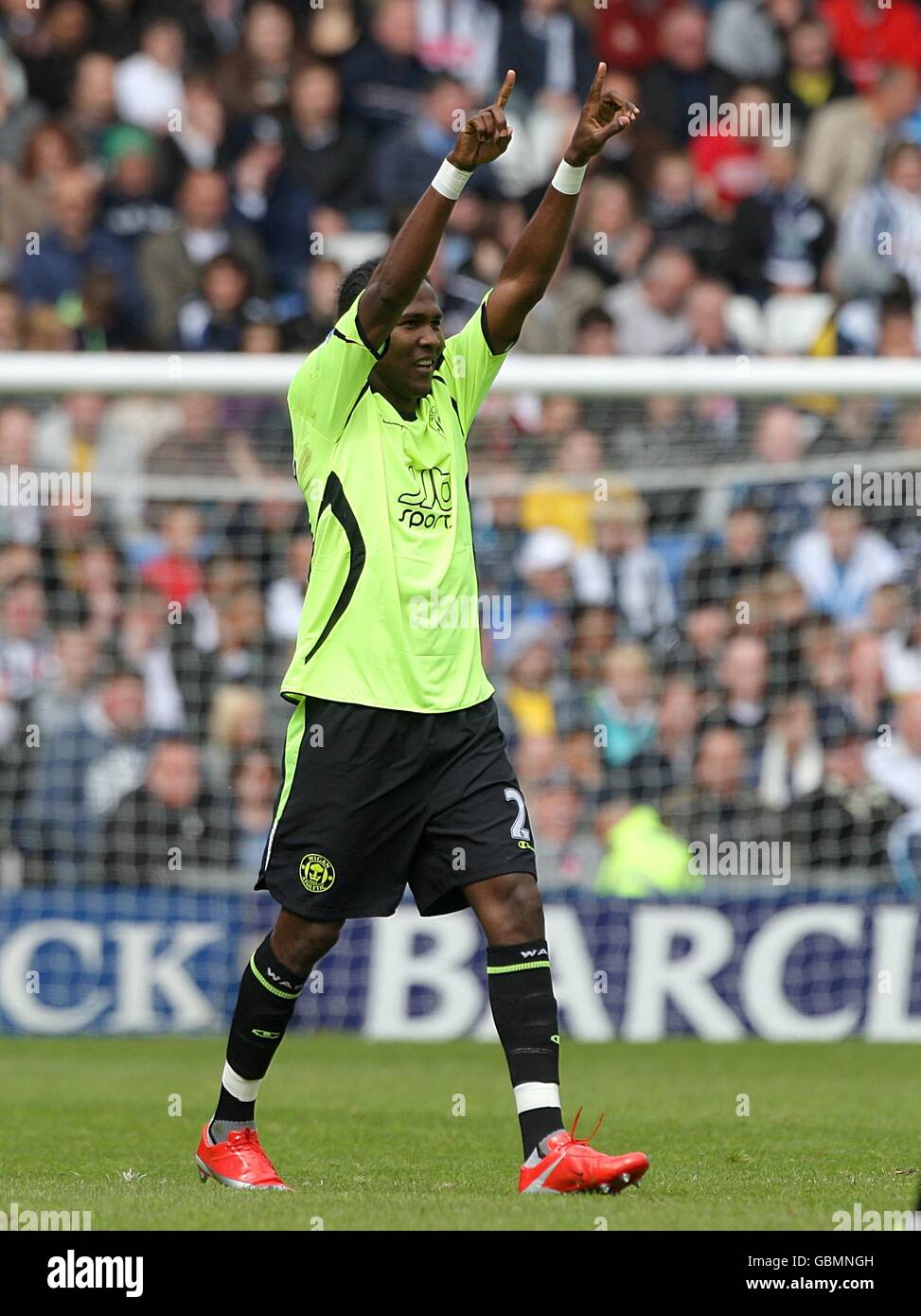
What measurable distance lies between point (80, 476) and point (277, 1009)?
21.8 feet

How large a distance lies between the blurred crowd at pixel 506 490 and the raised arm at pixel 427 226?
578cm

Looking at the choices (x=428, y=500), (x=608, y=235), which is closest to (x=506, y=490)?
(x=608, y=235)

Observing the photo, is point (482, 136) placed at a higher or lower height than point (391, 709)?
higher

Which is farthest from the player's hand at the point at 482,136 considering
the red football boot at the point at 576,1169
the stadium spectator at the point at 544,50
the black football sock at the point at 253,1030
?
the stadium spectator at the point at 544,50

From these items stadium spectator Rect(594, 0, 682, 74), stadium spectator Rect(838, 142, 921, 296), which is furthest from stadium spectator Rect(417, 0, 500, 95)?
stadium spectator Rect(838, 142, 921, 296)

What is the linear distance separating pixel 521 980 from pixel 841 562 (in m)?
6.74

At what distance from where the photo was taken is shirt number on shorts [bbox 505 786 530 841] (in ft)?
19.2

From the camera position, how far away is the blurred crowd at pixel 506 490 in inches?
448

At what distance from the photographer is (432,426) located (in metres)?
6.06

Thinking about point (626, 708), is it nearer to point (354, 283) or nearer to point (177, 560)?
point (177, 560)

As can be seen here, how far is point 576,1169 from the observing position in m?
5.42

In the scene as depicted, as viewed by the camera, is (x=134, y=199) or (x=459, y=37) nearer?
(x=134, y=199)

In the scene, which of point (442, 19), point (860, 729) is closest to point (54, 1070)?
point (860, 729)

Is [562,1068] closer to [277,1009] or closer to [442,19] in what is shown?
[277,1009]
